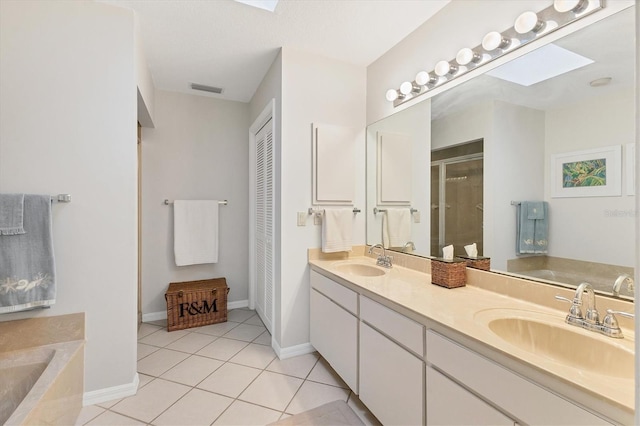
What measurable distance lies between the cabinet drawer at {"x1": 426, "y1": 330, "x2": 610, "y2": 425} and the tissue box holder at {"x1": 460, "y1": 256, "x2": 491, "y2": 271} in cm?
66

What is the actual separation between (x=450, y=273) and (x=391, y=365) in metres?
0.60

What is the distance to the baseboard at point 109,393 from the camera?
1786mm

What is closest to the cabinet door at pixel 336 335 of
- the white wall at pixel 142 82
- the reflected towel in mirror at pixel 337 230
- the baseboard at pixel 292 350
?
the baseboard at pixel 292 350

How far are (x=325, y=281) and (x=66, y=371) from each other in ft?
5.10

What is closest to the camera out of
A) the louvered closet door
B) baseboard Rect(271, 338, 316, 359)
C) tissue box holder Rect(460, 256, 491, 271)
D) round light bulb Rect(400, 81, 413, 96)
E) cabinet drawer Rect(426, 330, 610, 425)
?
cabinet drawer Rect(426, 330, 610, 425)

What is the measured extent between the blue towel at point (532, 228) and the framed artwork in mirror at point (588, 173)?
9cm

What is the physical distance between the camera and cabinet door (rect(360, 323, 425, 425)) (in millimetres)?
1261

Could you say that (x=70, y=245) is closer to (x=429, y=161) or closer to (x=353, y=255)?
(x=353, y=255)

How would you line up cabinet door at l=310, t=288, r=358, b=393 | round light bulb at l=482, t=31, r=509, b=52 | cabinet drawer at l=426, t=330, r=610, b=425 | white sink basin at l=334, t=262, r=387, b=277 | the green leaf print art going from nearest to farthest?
cabinet drawer at l=426, t=330, r=610, b=425 < the green leaf print art < round light bulb at l=482, t=31, r=509, b=52 < cabinet door at l=310, t=288, r=358, b=393 < white sink basin at l=334, t=262, r=387, b=277

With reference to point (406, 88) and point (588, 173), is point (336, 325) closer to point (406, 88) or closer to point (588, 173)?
point (588, 173)

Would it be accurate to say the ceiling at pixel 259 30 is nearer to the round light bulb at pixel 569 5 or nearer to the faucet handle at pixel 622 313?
the round light bulb at pixel 569 5

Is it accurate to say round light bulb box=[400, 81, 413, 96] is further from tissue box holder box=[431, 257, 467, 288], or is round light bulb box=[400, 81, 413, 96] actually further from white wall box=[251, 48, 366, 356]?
tissue box holder box=[431, 257, 467, 288]

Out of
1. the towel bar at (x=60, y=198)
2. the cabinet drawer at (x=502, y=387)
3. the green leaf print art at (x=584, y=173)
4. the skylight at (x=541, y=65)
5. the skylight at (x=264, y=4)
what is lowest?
the cabinet drawer at (x=502, y=387)

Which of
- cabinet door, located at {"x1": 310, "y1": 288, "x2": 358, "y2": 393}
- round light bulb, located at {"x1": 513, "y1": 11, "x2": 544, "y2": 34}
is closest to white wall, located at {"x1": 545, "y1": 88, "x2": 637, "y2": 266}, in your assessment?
round light bulb, located at {"x1": 513, "y1": 11, "x2": 544, "y2": 34}
